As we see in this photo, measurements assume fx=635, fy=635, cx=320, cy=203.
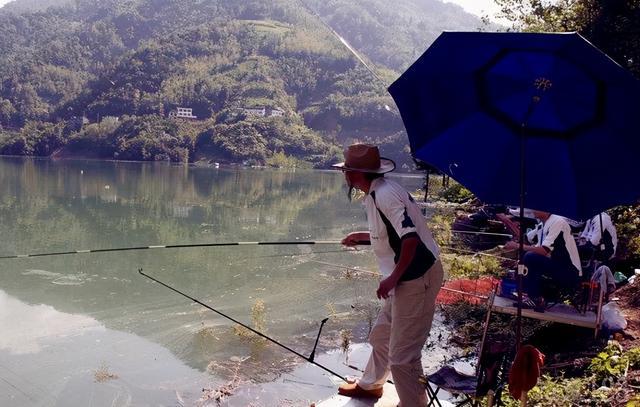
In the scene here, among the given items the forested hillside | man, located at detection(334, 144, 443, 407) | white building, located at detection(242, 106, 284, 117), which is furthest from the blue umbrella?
white building, located at detection(242, 106, 284, 117)

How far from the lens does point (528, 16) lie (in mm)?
13648

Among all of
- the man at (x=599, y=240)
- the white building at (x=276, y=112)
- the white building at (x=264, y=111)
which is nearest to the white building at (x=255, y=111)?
the white building at (x=264, y=111)

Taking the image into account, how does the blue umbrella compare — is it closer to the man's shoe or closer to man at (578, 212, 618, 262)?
the man's shoe

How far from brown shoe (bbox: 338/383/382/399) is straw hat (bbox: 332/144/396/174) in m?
1.26

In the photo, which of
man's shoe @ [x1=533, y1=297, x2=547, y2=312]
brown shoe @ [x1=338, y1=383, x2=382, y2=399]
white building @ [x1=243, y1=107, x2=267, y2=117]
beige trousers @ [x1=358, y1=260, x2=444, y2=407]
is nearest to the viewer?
beige trousers @ [x1=358, y1=260, x2=444, y2=407]

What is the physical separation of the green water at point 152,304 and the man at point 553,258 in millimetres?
3112

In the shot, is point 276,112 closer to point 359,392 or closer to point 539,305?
point 539,305

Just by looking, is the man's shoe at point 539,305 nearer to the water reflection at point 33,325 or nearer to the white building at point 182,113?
the water reflection at point 33,325

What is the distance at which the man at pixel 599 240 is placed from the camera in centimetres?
477

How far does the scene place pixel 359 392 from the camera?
3.40m

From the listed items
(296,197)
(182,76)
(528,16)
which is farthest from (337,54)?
(528,16)

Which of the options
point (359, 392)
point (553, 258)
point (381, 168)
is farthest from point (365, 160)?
point (553, 258)

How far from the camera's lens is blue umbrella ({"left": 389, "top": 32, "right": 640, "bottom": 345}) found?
2463 millimetres

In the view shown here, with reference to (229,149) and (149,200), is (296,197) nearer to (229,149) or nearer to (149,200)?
(149,200)
